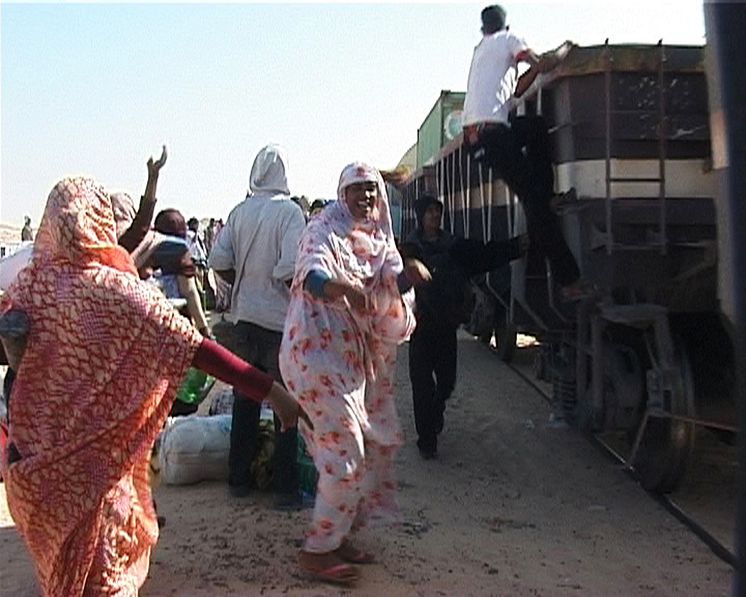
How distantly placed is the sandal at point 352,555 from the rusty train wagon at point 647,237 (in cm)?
190

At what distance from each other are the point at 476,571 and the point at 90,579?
6.37 feet

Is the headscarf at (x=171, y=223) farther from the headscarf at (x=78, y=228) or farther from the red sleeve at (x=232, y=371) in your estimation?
the red sleeve at (x=232, y=371)

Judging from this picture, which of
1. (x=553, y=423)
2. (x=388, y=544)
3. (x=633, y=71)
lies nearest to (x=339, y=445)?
(x=388, y=544)

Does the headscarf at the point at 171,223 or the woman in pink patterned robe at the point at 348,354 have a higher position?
the headscarf at the point at 171,223

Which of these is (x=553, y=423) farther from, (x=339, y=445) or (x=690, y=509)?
(x=339, y=445)

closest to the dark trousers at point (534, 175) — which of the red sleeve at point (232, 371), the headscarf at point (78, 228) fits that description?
the red sleeve at point (232, 371)

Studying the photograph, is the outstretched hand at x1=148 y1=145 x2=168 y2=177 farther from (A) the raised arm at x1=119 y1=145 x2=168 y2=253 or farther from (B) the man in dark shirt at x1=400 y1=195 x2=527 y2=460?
(B) the man in dark shirt at x1=400 y1=195 x2=527 y2=460

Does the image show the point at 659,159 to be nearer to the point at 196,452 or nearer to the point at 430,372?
the point at 430,372

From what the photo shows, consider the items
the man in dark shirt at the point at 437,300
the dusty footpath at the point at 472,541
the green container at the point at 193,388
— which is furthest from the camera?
the man in dark shirt at the point at 437,300

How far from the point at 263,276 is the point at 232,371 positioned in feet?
7.34

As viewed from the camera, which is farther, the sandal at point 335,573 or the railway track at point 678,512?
the railway track at point 678,512

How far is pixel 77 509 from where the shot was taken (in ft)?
8.96

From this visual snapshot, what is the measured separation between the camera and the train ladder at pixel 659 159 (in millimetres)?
5065

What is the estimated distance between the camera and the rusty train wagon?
512 centimetres
